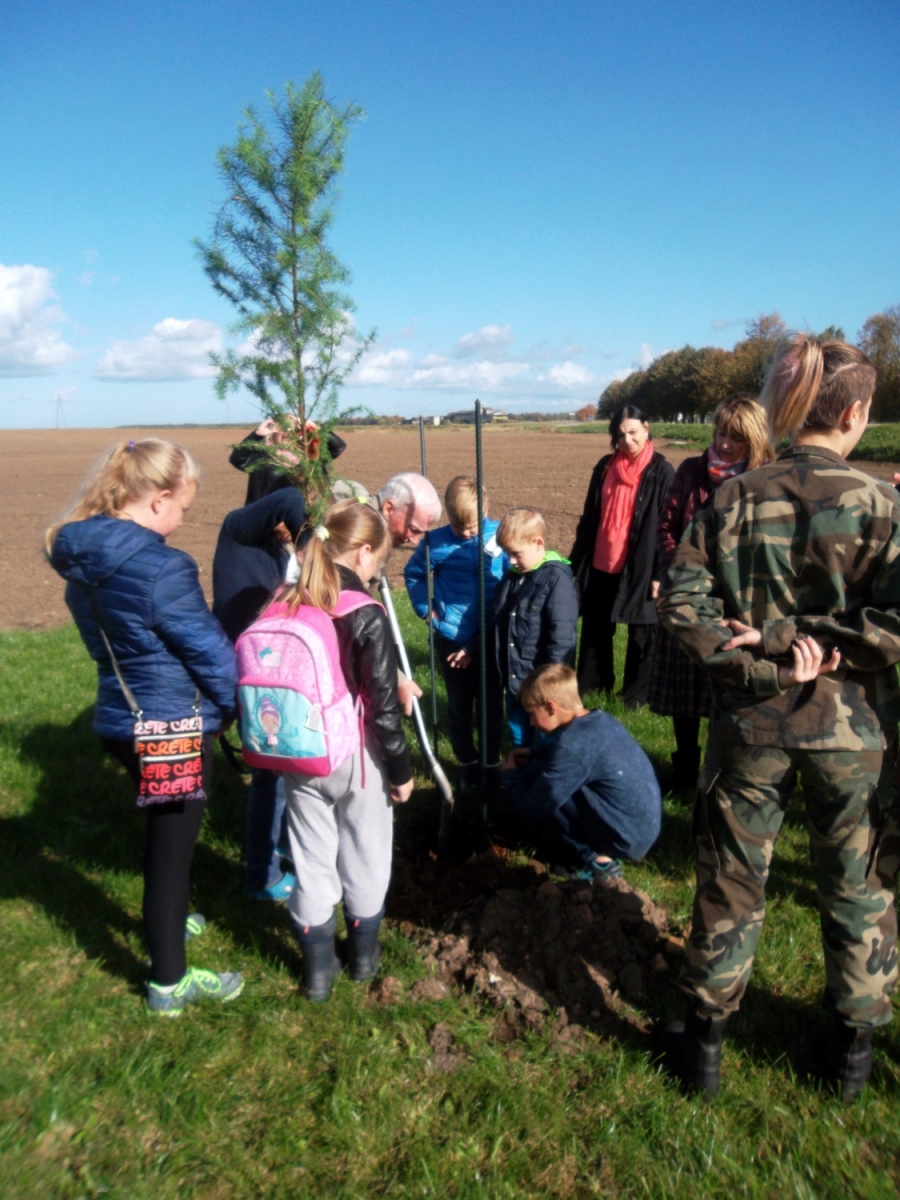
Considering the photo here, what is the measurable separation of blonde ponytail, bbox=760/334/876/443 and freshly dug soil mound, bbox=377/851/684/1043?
2100 millimetres

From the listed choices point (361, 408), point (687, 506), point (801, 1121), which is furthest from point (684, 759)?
point (361, 408)

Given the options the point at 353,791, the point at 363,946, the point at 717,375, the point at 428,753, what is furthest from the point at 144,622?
the point at 717,375

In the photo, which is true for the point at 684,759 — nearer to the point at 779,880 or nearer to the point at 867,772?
the point at 779,880

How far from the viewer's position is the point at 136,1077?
2805mm

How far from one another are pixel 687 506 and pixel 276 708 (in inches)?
115

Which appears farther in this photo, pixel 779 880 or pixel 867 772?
pixel 779 880

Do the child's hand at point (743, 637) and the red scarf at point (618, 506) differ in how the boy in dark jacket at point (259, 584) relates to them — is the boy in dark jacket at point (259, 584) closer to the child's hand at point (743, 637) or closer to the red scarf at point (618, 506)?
→ the child's hand at point (743, 637)

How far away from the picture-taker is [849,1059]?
8.54ft

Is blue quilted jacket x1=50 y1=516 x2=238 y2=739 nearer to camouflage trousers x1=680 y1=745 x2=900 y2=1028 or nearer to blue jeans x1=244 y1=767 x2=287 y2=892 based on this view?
blue jeans x1=244 y1=767 x2=287 y2=892

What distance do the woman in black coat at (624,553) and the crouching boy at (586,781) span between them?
185 centimetres

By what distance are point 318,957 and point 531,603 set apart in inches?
79.8

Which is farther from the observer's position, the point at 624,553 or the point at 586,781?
the point at 624,553

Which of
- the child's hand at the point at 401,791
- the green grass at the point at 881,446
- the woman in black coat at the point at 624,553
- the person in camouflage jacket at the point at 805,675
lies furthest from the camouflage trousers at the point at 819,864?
the green grass at the point at 881,446

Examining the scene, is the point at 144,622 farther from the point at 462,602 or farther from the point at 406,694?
the point at 462,602
